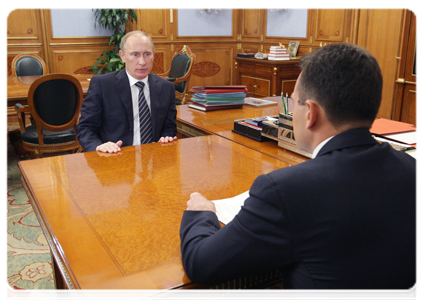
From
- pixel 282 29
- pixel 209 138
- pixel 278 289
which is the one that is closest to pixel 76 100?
pixel 209 138

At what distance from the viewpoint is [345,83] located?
31.5 inches

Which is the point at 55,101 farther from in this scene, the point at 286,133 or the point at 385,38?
the point at 385,38

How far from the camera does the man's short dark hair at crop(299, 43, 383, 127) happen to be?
80cm

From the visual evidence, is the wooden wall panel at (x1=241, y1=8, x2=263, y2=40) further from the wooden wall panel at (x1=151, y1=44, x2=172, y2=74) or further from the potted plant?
the potted plant

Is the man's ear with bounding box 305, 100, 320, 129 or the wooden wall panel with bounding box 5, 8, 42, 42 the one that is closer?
the man's ear with bounding box 305, 100, 320, 129

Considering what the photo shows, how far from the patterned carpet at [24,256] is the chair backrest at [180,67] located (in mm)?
2522

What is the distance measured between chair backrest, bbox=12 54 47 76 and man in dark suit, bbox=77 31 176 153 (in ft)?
9.65

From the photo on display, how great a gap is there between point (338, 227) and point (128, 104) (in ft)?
5.82

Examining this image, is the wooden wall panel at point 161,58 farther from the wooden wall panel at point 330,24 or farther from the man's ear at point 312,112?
the man's ear at point 312,112

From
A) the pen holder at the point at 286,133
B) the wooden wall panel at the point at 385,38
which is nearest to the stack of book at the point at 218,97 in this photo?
the pen holder at the point at 286,133

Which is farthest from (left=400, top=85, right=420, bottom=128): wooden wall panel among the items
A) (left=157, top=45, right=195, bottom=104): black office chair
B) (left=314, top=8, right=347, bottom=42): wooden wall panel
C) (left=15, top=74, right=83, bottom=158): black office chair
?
(left=15, top=74, right=83, bottom=158): black office chair

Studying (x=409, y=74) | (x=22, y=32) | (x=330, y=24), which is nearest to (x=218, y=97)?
(x=409, y=74)

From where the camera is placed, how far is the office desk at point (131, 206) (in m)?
0.93
